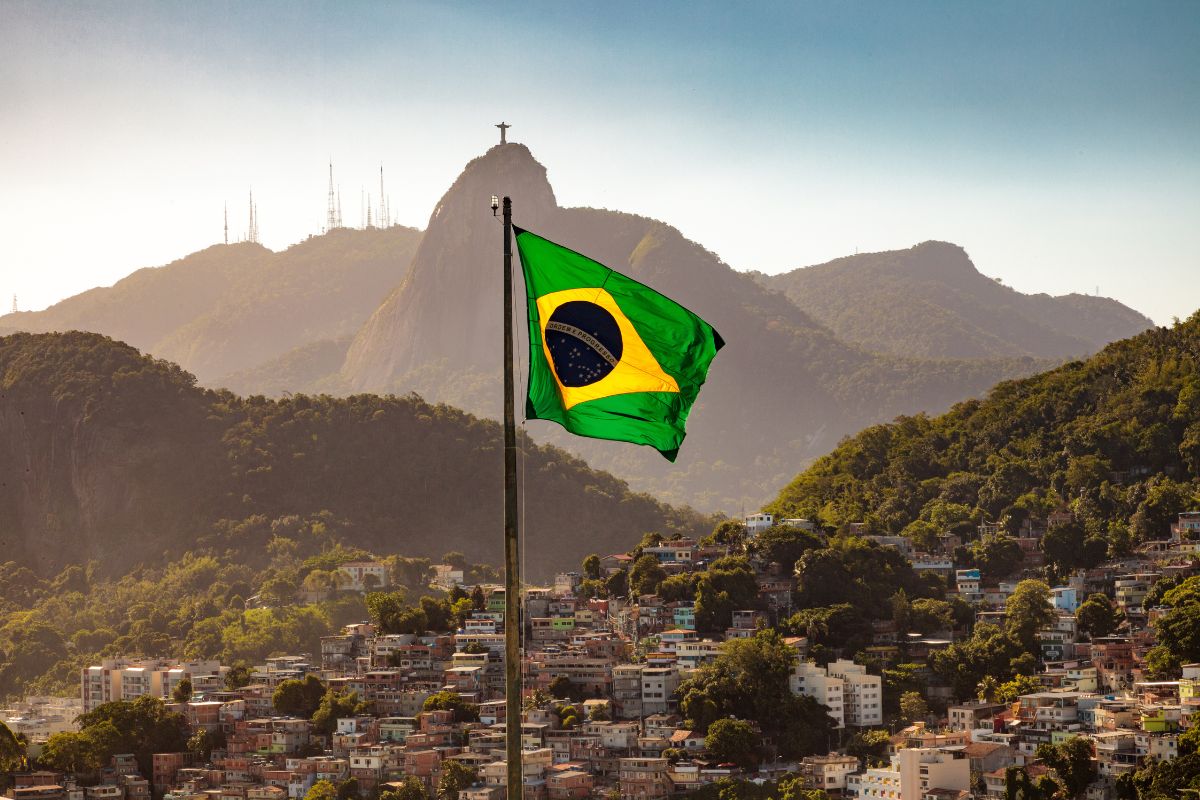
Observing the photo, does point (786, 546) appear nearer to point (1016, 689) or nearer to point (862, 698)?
point (862, 698)

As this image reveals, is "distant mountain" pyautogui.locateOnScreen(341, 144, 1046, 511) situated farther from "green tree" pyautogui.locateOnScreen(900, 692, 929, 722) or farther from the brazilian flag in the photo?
the brazilian flag

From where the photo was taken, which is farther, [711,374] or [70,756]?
[711,374]

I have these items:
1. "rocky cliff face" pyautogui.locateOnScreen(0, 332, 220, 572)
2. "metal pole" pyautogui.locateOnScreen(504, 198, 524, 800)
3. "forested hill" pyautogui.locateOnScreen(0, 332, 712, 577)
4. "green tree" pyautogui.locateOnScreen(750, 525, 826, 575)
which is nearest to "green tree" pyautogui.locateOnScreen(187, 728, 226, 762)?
"green tree" pyautogui.locateOnScreen(750, 525, 826, 575)

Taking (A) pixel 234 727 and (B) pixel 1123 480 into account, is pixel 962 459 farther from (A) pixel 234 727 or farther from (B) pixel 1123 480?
(A) pixel 234 727

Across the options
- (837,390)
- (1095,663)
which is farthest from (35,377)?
(837,390)

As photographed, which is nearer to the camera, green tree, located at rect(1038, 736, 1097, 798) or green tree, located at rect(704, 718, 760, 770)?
green tree, located at rect(1038, 736, 1097, 798)

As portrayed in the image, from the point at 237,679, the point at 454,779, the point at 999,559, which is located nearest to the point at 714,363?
the point at 999,559
